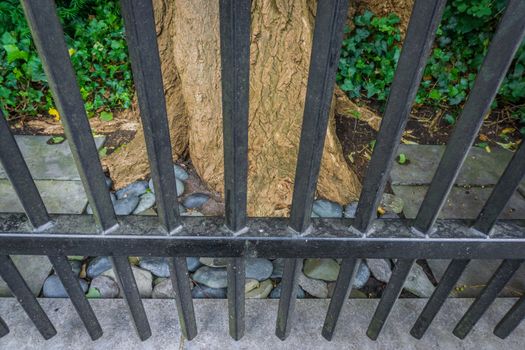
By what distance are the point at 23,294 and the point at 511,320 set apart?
1740 millimetres

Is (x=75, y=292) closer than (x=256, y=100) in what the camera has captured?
Yes

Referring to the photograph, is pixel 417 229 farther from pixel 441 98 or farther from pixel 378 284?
pixel 441 98

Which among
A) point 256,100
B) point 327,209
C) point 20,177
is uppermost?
point 20,177

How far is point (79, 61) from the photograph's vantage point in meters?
3.56

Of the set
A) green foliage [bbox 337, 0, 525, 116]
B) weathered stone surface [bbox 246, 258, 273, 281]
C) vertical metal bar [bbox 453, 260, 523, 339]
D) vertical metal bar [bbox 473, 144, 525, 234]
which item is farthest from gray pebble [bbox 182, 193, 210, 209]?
green foliage [bbox 337, 0, 525, 116]

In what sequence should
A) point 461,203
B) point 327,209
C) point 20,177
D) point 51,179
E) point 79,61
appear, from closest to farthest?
point 20,177
point 327,209
point 461,203
point 51,179
point 79,61

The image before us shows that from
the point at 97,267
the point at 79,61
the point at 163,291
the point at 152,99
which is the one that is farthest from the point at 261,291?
the point at 79,61

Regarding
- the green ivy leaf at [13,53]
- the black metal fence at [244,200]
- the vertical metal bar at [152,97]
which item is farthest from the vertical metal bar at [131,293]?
the green ivy leaf at [13,53]

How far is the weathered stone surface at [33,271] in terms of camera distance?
1.83 metres

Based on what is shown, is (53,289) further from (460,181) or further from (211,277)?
(460,181)

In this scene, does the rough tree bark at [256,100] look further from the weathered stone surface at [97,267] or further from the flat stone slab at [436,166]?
the weathered stone surface at [97,267]

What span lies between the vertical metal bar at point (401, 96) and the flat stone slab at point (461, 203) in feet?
4.60

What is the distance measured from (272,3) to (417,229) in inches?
44.8

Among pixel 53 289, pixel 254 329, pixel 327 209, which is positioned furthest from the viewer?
pixel 327 209
